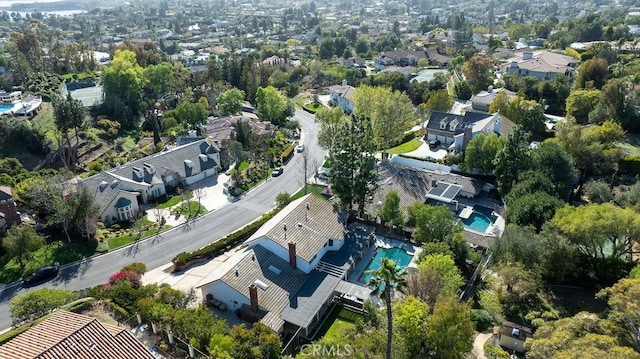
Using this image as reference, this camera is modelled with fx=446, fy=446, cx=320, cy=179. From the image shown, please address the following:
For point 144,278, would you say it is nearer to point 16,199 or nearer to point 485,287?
point 16,199

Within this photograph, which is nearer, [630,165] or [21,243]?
[21,243]

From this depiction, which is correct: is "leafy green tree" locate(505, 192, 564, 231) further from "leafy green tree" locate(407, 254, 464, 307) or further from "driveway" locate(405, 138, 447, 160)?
"driveway" locate(405, 138, 447, 160)

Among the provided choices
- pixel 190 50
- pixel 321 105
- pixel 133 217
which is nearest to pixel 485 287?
pixel 133 217

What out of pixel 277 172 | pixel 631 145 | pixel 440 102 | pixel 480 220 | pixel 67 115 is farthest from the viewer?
pixel 440 102

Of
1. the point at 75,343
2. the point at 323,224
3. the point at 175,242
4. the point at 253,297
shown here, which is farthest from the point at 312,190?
the point at 75,343

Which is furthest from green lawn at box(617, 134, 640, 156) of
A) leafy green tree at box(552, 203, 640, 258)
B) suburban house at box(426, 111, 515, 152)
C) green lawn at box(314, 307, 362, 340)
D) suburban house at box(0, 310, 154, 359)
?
suburban house at box(0, 310, 154, 359)

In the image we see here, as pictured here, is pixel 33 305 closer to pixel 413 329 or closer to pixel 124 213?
pixel 124 213

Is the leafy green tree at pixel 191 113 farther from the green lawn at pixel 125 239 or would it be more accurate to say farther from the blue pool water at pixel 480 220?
the blue pool water at pixel 480 220
